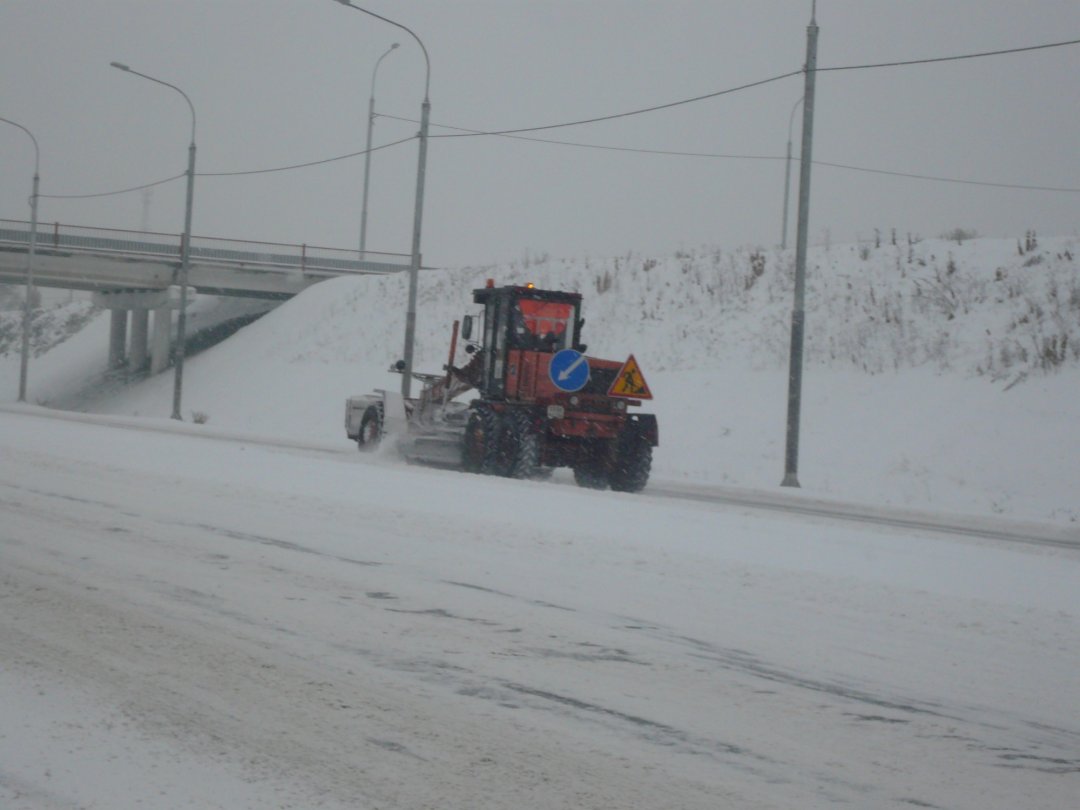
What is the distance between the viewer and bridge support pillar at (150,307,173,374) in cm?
5122

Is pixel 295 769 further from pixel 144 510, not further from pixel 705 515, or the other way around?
pixel 705 515

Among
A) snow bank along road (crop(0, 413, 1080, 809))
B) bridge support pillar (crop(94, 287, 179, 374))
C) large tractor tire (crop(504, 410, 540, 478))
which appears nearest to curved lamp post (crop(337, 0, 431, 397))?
large tractor tire (crop(504, 410, 540, 478))

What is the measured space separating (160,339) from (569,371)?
37.1 meters

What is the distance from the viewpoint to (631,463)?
1878cm

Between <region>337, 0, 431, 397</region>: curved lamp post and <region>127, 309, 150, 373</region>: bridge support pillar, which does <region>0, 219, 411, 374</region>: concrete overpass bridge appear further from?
<region>337, 0, 431, 397</region>: curved lamp post

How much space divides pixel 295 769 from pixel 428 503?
844 centimetres

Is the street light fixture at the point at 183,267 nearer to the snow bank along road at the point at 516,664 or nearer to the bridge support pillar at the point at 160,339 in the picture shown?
the bridge support pillar at the point at 160,339

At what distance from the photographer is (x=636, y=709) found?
19.1 feet

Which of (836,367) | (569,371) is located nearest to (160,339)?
(836,367)

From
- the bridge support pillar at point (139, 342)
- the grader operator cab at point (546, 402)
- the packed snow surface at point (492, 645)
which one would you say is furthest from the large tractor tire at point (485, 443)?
the bridge support pillar at point (139, 342)

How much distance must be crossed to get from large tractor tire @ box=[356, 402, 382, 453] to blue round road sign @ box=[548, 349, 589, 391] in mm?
4940

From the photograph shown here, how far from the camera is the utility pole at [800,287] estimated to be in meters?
21.2

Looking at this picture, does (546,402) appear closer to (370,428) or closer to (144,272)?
(370,428)

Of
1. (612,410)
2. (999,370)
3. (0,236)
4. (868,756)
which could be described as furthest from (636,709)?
(0,236)
